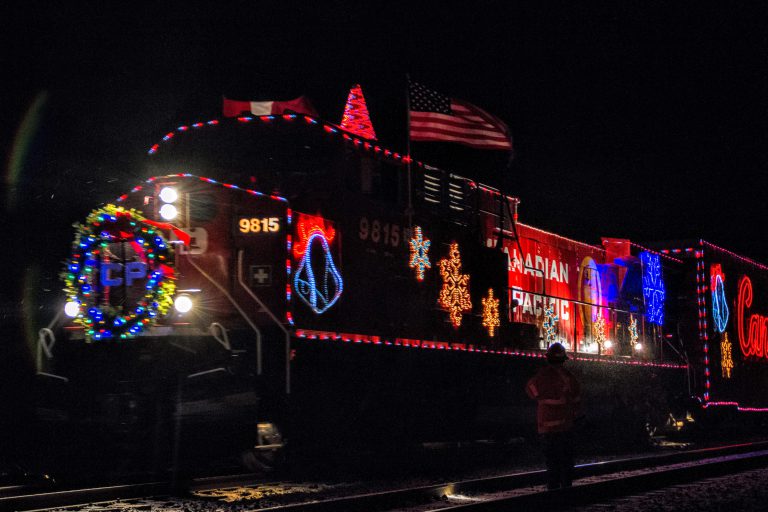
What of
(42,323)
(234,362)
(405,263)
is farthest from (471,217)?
(42,323)

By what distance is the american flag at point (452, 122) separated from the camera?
13039mm

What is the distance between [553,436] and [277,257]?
3.17 m

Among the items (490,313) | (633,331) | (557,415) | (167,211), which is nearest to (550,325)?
(490,313)

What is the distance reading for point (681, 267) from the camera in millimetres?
20984

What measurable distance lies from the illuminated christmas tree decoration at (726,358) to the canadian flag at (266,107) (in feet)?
41.7

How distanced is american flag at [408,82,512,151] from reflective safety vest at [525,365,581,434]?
4.07m

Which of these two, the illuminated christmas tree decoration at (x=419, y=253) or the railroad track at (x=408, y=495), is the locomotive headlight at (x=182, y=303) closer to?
the railroad track at (x=408, y=495)

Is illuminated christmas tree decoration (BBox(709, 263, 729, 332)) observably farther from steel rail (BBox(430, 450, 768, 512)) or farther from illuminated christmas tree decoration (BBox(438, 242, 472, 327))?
illuminated christmas tree decoration (BBox(438, 242, 472, 327))

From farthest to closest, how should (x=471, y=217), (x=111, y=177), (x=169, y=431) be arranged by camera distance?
(x=471, y=217) → (x=111, y=177) → (x=169, y=431)

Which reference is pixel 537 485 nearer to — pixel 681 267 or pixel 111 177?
pixel 111 177

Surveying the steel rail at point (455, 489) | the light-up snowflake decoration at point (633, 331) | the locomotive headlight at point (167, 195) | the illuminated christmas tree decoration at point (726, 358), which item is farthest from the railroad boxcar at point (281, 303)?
the illuminated christmas tree decoration at point (726, 358)

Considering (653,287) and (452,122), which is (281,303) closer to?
(452,122)

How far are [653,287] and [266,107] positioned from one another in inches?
406

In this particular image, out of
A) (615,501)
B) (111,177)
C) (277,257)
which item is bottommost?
(615,501)
